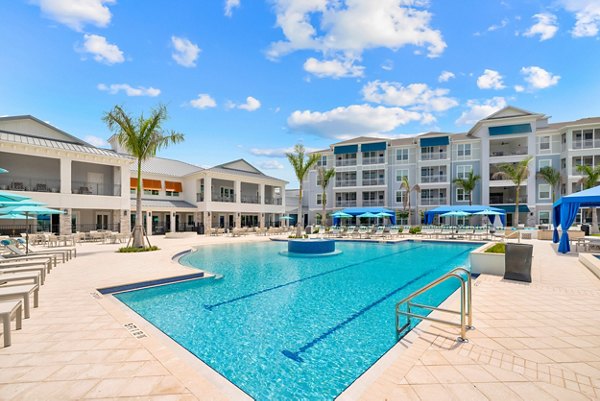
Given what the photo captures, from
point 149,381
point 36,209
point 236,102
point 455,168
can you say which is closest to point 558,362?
point 149,381

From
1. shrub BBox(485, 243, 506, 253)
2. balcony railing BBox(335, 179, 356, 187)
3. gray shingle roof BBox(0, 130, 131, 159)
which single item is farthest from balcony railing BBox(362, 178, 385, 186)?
shrub BBox(485, 243, 506, 253)

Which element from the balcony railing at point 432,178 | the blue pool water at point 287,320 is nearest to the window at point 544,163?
the balcony railing at point 432,178

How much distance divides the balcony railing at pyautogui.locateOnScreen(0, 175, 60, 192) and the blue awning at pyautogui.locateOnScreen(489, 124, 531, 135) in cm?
4595

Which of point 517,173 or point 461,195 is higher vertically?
point 517,173

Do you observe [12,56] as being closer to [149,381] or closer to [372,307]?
[149,381]

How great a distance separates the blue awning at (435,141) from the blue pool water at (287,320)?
30983 mm

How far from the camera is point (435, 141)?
3841 centimetres

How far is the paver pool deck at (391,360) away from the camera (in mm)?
3111

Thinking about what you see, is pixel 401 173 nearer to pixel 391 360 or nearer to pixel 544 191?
pixel 544 191

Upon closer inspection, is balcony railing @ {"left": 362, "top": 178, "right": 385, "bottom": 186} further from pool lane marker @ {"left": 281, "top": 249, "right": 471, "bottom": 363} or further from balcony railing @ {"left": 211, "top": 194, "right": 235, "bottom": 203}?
pool lane marker @ {"left": 281, "top": 249, "right": 471, "bottom": 363}

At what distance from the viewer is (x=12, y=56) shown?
11.5 meters

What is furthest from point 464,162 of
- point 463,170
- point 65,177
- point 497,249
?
point 65,177

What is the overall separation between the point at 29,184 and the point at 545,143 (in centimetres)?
5247

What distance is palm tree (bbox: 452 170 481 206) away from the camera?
35969 mm
